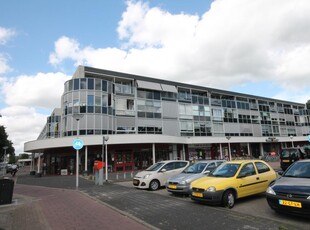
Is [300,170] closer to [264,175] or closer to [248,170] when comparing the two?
[248,170]

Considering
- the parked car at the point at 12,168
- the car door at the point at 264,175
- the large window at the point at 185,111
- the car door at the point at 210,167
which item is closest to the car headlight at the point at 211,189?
the car door at the point at 264,175

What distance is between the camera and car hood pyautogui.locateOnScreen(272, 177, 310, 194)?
232 inches

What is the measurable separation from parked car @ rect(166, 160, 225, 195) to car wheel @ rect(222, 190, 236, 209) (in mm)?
2512

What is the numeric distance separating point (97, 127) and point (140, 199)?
18.4 m

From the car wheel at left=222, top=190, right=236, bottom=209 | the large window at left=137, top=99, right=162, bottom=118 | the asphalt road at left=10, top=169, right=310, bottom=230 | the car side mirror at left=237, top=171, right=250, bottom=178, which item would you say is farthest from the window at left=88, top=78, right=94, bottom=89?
the car wheel at left=222, top=190, right=236, bottom=209

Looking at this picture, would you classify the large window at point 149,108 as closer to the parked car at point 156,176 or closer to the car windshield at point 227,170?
the parked car at point 156,176

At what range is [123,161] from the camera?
2839cm

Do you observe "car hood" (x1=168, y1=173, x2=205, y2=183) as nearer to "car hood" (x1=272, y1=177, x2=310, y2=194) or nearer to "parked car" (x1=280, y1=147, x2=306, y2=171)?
"car hood" (x1=272, y1=177, x2=310, y2=194)

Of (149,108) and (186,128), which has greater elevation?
(149,108)

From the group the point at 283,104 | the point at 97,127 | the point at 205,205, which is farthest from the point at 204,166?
the point at 283,104

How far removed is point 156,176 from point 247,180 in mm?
5824

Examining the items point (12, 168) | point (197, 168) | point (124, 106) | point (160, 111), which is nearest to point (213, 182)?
point (197, 168)

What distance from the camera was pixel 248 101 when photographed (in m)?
46.7

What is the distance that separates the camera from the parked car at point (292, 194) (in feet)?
18.7
